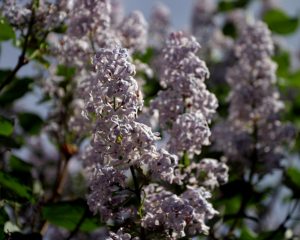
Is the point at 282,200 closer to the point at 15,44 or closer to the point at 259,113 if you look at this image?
the point at 259,113

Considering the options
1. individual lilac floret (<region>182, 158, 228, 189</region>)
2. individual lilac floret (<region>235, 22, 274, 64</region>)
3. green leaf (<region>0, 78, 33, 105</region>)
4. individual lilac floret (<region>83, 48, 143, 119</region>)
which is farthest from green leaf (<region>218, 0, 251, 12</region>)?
individual lilac floret (<region>83, 48, 143, 119</region>)

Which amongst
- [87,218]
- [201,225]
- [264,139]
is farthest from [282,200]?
[201,225]

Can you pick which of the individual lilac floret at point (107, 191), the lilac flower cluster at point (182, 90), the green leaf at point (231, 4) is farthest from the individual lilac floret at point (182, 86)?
the green leaf at point (231, 4)

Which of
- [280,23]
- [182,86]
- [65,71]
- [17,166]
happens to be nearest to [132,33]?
[65,71]

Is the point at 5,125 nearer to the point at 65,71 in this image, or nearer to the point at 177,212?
the point at 65,71

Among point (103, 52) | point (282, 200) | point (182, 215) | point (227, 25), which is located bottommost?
point (182, 215)
